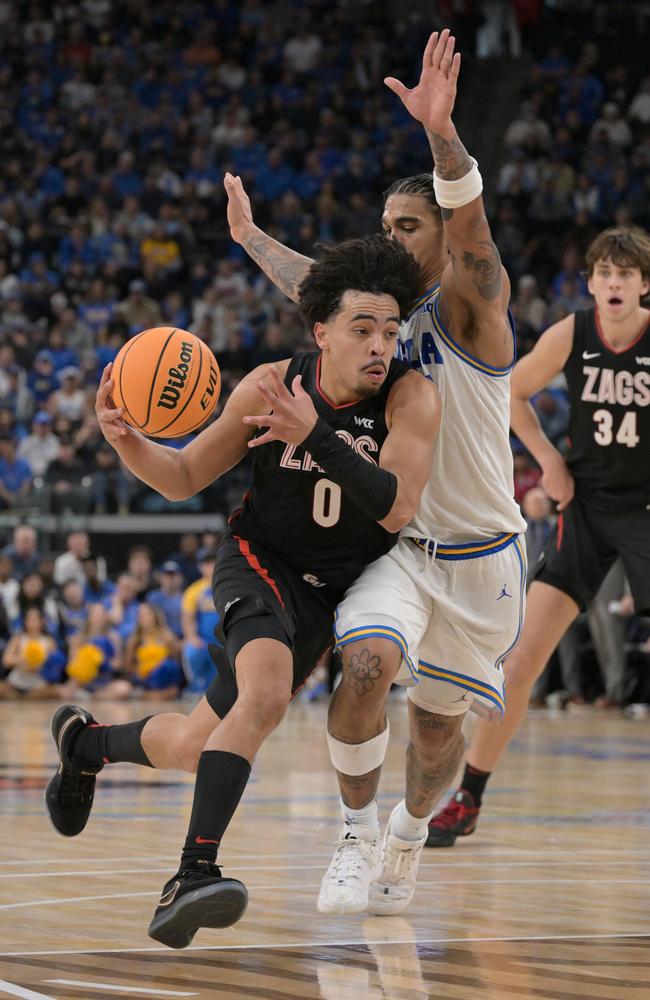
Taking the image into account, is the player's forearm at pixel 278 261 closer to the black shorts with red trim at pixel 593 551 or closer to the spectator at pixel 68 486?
the black shorts with red trim at pixel 593 551

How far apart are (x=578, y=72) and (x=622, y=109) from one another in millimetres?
1023

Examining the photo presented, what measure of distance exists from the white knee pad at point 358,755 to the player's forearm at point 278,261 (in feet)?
5.65

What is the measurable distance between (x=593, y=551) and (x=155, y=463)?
8.07 feet

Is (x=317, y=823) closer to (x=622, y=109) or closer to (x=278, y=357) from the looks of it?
(x=278, y=357)

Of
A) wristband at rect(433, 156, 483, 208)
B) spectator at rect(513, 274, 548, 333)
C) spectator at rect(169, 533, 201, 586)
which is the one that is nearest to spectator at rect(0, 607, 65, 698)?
spectator at rect(169, 533, 201, 586)

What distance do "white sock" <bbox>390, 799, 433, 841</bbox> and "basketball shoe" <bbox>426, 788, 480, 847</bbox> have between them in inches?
45.7

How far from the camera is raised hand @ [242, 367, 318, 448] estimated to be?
423cm

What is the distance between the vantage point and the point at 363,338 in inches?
180

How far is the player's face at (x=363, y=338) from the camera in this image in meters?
4.54

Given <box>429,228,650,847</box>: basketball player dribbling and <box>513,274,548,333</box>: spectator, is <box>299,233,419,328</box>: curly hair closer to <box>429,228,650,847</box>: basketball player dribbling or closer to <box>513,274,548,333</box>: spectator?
<box>429,228,650,847</box>: basketball player dribbling

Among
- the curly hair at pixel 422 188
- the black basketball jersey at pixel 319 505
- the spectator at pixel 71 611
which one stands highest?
the curly hair at pixel 422 188

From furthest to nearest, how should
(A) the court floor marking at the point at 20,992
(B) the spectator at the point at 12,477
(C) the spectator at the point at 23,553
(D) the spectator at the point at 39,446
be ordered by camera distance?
(D) the spectator at the point at 39,446
(B) the spectator at the point at 12,477
(C) the spectator at the point at 23,553
(A) the court floor marking at the point at 20,992

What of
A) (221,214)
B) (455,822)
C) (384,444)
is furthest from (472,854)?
(221,214)

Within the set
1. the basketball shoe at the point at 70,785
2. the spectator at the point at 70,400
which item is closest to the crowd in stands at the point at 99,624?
the spectator at the point at 70,400
